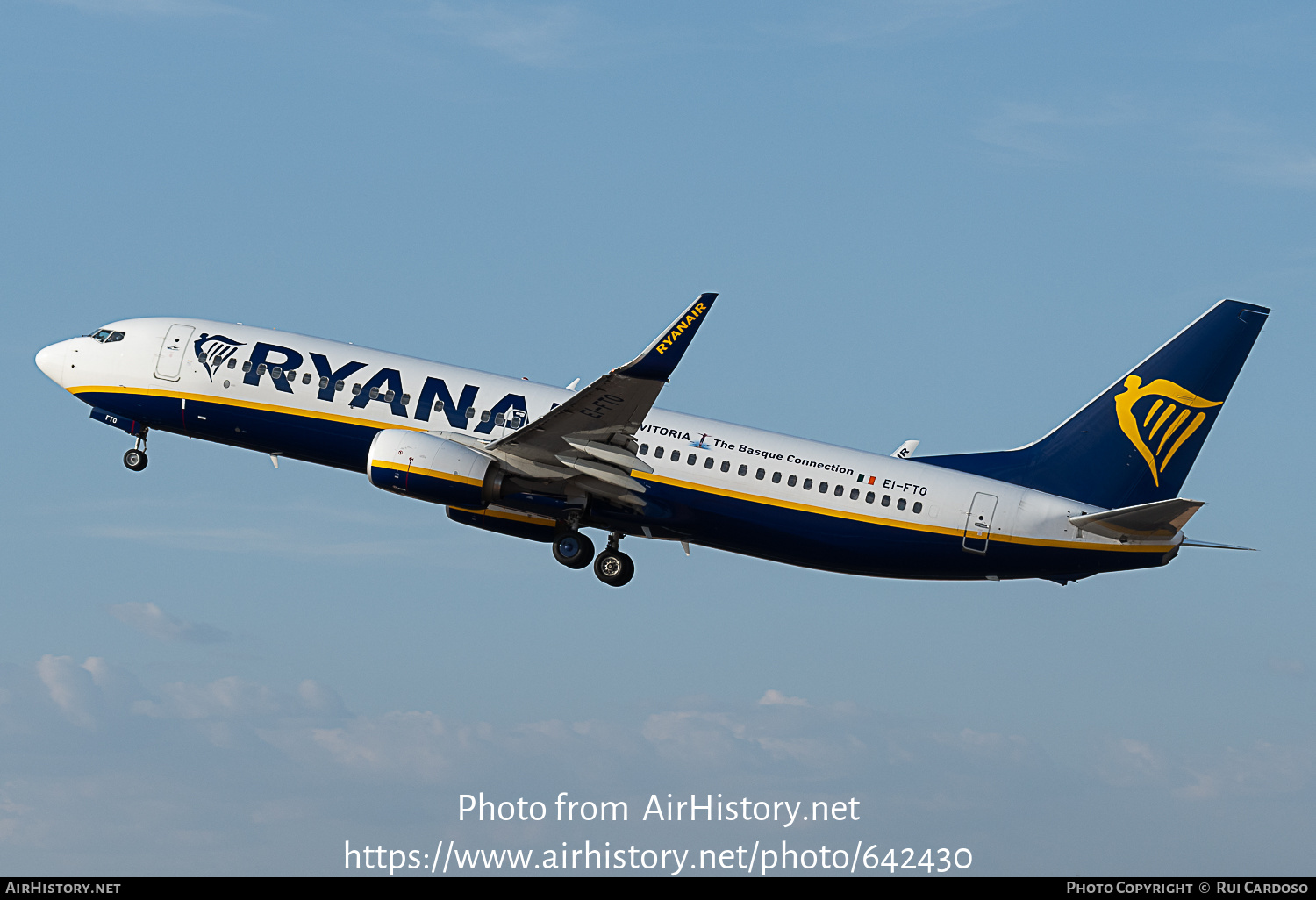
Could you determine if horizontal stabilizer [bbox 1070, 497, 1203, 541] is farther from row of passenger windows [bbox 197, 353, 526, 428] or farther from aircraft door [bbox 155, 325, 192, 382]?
aircraft door [bbox 155, 325, 192, 382]

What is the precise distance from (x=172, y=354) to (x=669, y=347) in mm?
17387

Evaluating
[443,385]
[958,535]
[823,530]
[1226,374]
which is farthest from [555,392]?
[1226,374]

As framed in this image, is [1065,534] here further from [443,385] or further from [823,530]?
[443,385]

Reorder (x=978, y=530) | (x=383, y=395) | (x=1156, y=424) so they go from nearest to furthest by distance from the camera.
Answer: (x=978, y=530) → (x=383, y=395) → (x=1156, y=424)

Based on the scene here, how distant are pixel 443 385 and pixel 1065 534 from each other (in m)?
18.7

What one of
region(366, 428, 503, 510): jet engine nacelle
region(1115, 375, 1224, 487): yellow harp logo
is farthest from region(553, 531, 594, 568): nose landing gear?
region(1115, 375, 1224, 487): yellow harp logo

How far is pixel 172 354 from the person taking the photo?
44.6 m

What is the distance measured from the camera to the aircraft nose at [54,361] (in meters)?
46.3

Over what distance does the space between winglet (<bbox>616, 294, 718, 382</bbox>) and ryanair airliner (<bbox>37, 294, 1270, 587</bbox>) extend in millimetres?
3858

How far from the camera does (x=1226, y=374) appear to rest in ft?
141

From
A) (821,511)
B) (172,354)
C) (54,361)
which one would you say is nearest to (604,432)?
(821,511)

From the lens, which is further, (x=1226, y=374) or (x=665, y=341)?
(x=1226, y=374)

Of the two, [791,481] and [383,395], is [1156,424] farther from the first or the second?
[383,395]

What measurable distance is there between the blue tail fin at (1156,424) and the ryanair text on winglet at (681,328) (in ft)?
43.3
